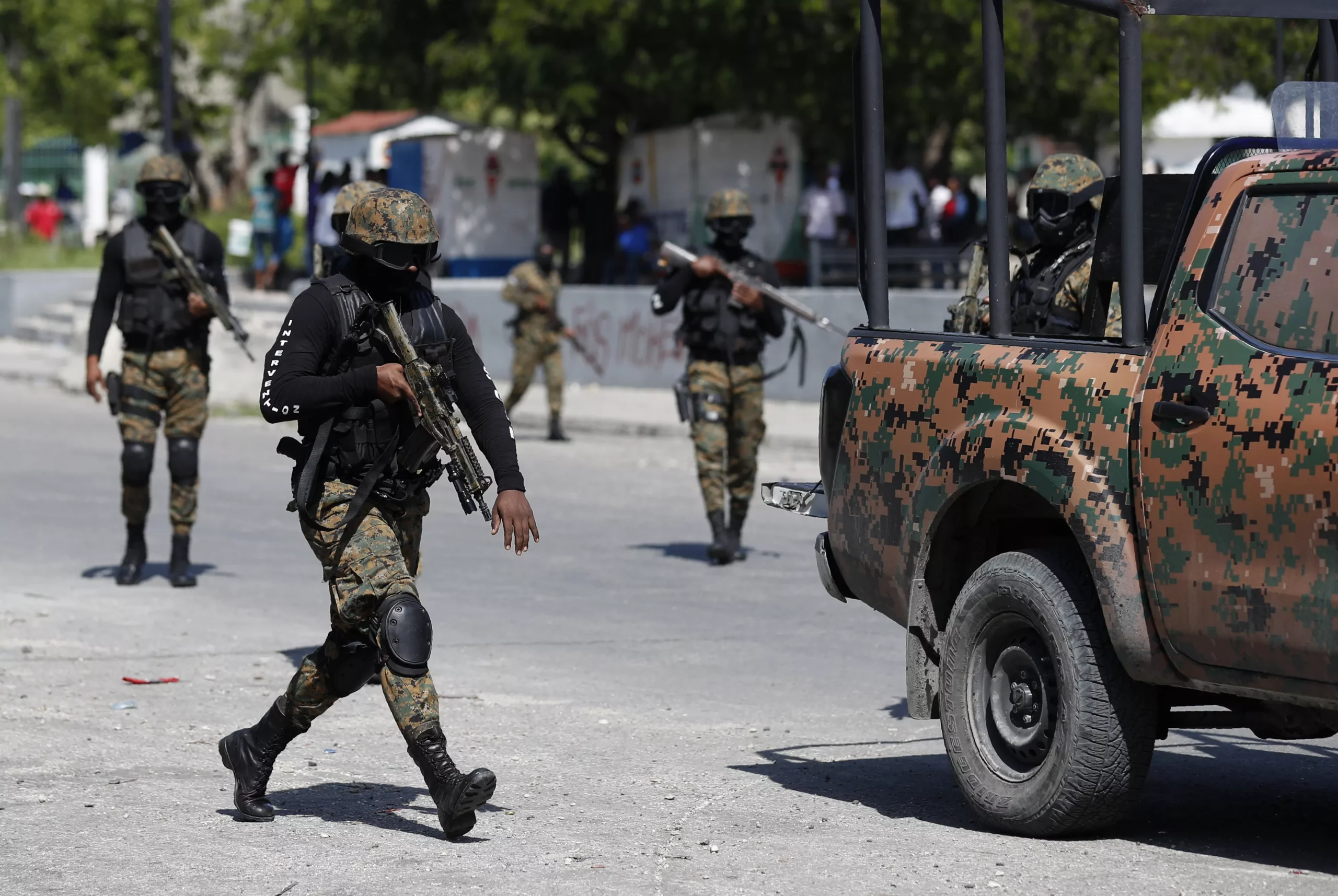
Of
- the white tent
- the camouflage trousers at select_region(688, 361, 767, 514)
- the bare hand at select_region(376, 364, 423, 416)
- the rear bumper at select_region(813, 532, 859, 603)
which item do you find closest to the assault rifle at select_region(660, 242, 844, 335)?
the camouflage trousers at select_region(688, 361, 767, 514)

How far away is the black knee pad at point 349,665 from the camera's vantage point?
5.84 meters

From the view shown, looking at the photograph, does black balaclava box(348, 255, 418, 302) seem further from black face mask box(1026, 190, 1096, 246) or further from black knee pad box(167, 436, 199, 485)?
black knee pad box(167, 436, 199, 485)

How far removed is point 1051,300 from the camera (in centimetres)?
806

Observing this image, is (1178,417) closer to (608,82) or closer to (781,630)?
(781,630)

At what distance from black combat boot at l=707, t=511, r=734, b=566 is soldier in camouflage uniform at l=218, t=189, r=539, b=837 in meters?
5.83

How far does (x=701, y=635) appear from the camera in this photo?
9.55 metres

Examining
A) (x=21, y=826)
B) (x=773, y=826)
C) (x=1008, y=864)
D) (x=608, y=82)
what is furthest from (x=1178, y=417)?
(x=608, y=82)

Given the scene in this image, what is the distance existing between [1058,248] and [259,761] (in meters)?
3.94

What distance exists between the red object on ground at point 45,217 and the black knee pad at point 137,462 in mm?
40346

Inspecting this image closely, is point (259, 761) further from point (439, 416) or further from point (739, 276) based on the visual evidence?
point (739, 276)

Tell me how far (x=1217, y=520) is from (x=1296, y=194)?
832mm

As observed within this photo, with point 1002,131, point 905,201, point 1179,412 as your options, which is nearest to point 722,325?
point 1002,131

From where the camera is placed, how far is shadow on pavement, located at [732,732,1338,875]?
5.72 m

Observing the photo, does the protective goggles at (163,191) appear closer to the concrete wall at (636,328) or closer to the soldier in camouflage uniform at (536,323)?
the soldier in camouflage uniform at (536,323)
